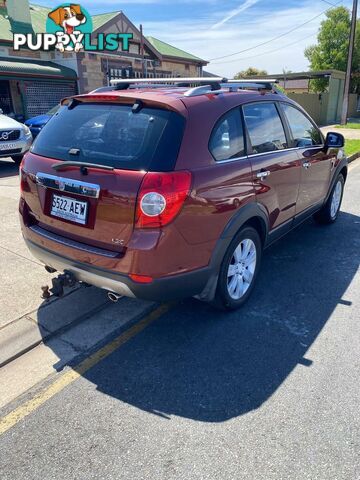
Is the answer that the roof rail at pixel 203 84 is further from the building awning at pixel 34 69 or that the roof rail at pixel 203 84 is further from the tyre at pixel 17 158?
the building awning at pixel 34 69

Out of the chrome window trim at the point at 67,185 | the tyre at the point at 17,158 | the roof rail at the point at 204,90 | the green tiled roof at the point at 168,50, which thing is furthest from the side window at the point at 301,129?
the green tiled roof at the point at 168,50

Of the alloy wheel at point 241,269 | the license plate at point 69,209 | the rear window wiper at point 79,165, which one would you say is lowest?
the alloy wheel at point 241,269

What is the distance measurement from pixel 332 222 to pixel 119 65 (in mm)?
20888

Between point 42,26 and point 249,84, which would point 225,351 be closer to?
point 249,84

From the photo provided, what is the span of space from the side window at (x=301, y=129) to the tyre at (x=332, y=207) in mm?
913

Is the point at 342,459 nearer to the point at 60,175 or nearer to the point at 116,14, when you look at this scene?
the point at 60,175

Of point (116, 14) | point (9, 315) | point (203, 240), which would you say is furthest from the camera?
point (116, 14)

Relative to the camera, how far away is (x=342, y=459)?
2.08 m

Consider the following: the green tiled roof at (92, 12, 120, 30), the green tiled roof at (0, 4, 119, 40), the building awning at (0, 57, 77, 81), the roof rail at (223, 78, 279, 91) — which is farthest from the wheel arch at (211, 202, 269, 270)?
the green tiled roof at (92, 12, 120, 30)

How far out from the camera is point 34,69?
58.5 feet

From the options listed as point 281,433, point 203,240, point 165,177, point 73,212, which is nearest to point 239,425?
point 281,433

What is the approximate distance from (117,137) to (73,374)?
1.66 metres

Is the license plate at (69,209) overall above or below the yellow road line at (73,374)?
above

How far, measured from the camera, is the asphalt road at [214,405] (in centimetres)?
206
